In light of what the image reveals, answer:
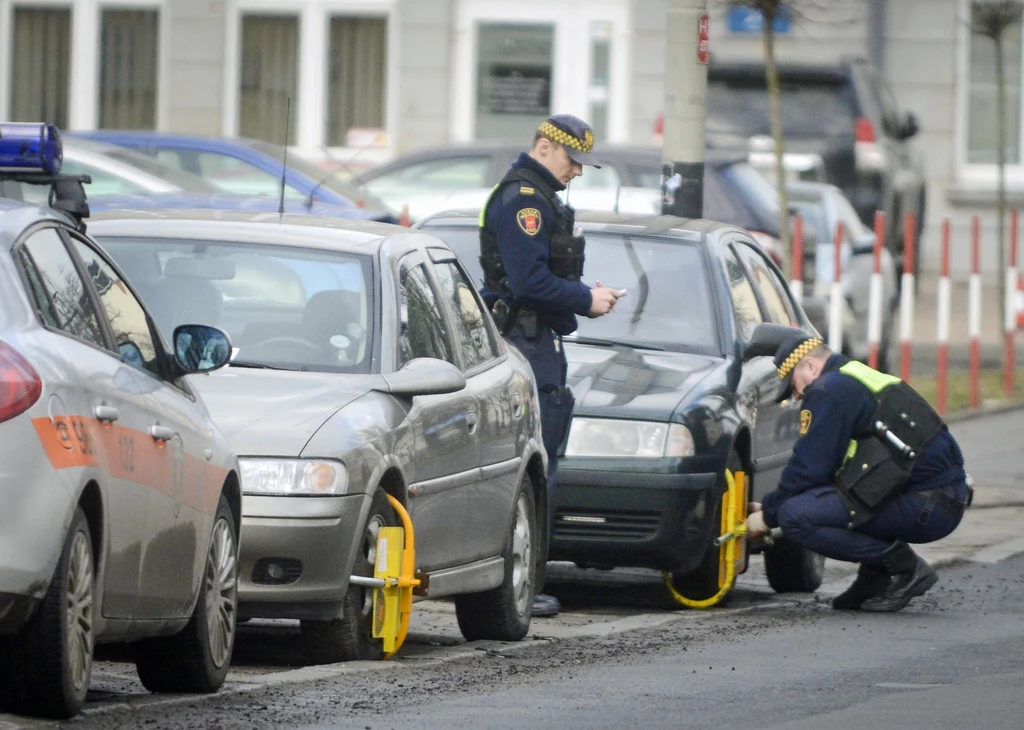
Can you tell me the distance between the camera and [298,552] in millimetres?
7020

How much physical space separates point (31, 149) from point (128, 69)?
73.0 ft

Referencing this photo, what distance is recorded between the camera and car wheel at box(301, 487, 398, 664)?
23.9 ft

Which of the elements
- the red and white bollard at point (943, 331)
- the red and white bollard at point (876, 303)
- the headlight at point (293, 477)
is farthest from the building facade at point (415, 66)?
the headlight at point (293, 477)

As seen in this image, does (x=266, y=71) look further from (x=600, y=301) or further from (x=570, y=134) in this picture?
(x=600, y=301)

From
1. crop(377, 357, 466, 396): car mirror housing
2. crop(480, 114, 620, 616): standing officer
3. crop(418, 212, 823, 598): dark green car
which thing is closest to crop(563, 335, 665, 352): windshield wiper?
crop(418, 212, 823, 598): dark green car

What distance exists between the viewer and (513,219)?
9266mm

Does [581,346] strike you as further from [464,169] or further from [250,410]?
[464,169]

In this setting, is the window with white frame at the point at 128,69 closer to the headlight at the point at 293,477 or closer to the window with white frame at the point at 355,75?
the window with white frame at the point at 355,75

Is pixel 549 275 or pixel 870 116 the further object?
pixel 870 116

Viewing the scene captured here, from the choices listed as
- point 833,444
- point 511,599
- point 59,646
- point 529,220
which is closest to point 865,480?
point 833,444

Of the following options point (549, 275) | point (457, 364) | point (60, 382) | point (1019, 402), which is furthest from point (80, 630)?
point (1019, 402)

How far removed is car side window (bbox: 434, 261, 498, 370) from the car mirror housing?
2.77 feet

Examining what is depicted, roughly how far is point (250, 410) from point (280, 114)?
71.0ft

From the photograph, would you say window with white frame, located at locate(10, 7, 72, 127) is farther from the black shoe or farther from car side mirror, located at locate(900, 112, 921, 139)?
the black shoe
